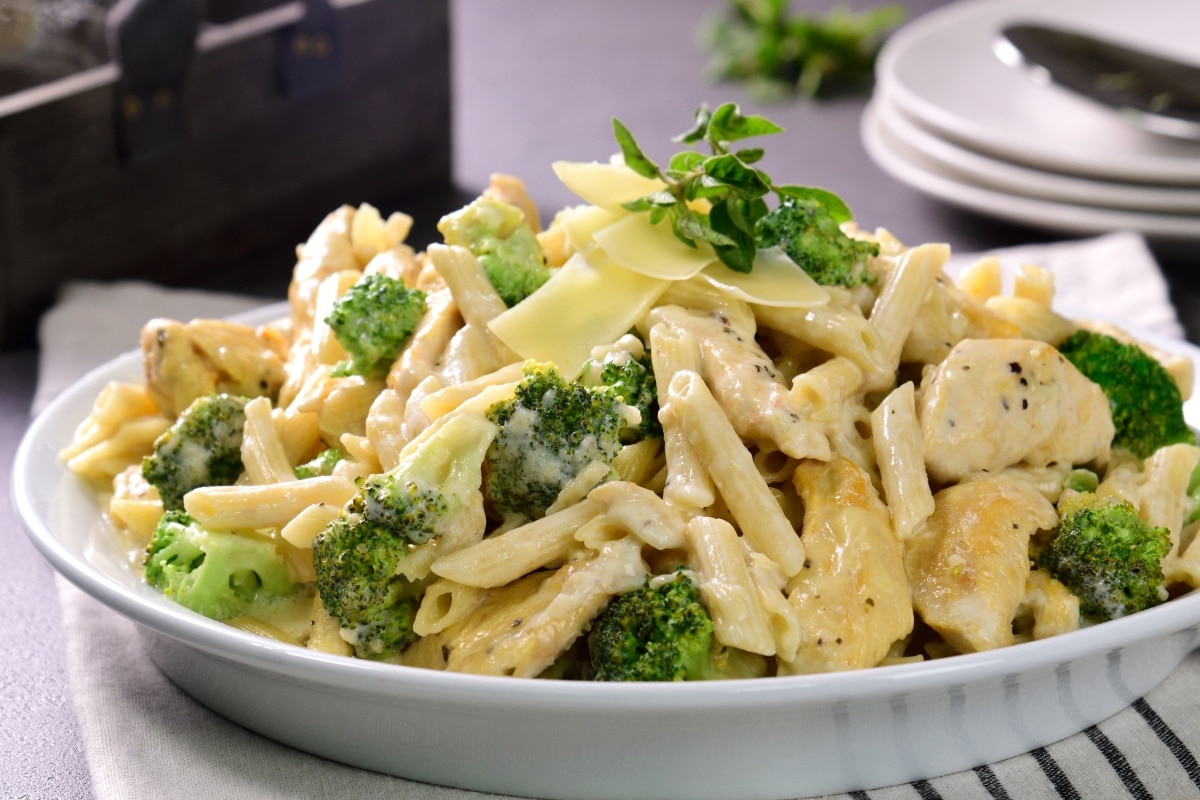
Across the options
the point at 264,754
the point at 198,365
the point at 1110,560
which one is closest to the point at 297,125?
the point at 198,365

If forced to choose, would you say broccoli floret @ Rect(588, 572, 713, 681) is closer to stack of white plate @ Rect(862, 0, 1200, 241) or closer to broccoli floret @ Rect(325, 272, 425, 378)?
broccoli floret @ Rect(325, 272, 425, 378)

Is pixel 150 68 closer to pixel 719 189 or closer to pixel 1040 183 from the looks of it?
pixel 719 189

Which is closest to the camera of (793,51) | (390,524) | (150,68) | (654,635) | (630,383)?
(654,635)

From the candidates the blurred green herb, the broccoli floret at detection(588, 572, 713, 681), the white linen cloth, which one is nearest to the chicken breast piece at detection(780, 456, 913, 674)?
the broccoli floret at detection(588, 572, 713, 681)

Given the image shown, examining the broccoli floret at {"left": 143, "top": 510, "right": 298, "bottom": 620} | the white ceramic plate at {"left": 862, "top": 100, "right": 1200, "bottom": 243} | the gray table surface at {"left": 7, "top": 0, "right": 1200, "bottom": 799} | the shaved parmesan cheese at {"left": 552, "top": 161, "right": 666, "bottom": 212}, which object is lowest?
the gray table surface at {"left": 7, "top": 0, "right": 1200, "bottom": 799}

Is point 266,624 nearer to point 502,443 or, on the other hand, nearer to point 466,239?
point 502,443

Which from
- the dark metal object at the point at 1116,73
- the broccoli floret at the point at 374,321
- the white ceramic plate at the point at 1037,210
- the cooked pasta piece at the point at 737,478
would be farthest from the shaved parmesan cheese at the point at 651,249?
the dark metal object at the point at 1116,73
